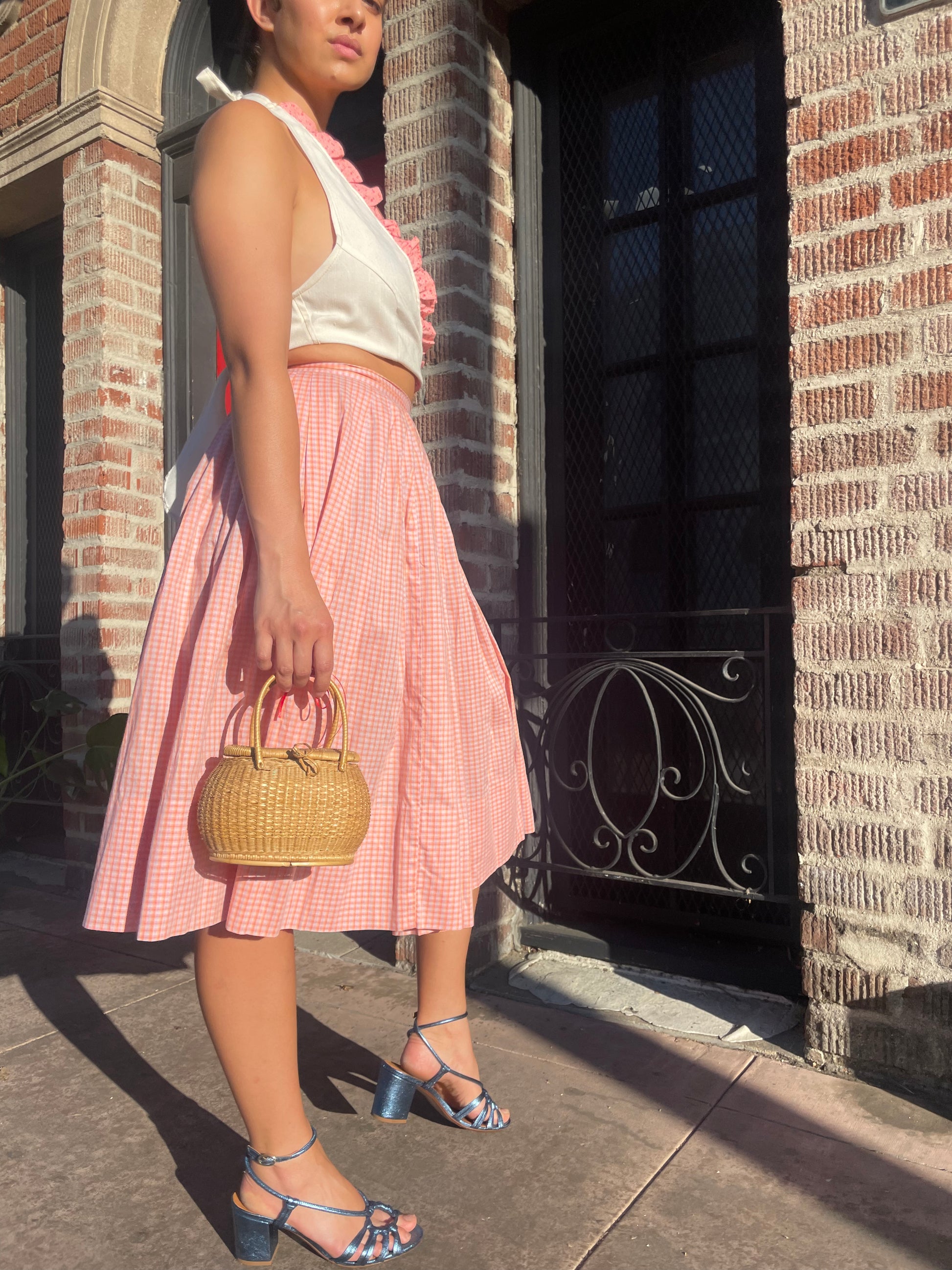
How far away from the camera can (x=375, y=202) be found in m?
1.78

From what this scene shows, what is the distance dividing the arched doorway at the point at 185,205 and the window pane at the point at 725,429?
1974 mm

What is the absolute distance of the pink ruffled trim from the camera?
1.60 m

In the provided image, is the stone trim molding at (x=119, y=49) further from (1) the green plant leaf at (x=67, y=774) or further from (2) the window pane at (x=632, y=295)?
(1) the green plant leaf at (x=67, y=774)

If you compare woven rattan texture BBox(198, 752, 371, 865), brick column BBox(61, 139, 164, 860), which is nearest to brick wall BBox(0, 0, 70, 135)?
brick column BBox(61, 139, 164, 860)

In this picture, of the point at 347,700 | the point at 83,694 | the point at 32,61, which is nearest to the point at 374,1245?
the point at 347,700

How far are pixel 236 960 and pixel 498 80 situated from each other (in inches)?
108

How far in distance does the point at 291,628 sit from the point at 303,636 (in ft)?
0.06

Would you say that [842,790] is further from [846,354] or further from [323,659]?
[323,659]

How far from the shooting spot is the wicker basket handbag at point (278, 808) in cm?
127

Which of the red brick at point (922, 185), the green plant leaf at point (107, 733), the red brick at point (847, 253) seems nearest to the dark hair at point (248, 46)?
the green plant leaf at point (107, 733)

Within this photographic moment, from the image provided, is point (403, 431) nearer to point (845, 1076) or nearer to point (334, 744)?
point (334, 744)

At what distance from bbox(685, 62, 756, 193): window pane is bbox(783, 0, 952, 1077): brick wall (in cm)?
63

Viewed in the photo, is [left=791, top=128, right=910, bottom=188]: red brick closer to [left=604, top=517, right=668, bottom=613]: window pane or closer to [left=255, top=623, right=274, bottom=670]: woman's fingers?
[left=604, top=517, right=668, bottom=613]: window pane

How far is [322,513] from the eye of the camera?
1520mm
